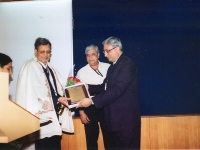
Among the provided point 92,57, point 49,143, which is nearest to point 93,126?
point 49,143

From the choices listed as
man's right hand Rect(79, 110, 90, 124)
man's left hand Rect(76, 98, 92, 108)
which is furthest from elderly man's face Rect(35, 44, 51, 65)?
man's right hand Rect(79, 110, 90, 124)

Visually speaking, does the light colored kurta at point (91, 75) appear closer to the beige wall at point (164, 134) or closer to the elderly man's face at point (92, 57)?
the elderly man's face at point (92, 57)

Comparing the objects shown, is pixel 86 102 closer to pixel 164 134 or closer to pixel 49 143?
pixel 49 143

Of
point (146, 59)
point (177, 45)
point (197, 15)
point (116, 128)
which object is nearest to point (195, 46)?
point (177, 45)

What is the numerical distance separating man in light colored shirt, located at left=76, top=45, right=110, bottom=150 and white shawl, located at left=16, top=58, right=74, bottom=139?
49cm

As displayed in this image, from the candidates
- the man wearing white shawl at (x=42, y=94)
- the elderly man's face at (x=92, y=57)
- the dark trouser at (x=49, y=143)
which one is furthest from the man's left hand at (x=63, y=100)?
the elderly man's face at (x=92, y=57)

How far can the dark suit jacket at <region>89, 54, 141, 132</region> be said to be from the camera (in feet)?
7.54

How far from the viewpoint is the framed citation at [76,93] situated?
2.54 meters

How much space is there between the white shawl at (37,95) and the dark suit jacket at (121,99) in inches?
26.3

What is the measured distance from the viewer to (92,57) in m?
2.94

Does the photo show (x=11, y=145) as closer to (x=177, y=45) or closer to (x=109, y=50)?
(x=109, y=50)

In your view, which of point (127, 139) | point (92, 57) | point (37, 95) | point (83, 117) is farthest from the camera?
point (92, 57)

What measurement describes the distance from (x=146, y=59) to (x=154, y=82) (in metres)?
0.37

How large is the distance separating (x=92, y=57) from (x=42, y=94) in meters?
0.91
